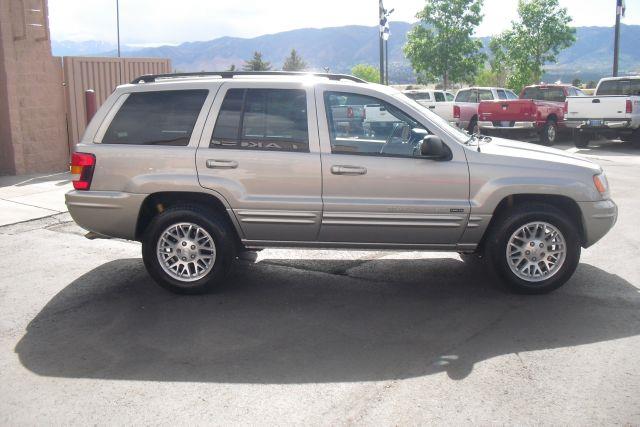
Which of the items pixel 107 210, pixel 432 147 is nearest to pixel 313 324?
pixel 432 147

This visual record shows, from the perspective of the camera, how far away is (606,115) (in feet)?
61.1

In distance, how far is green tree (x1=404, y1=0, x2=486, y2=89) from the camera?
120ft

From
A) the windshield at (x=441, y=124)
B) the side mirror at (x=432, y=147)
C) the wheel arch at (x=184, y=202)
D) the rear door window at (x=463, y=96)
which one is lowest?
the wheel arch at (x=184, y=202)

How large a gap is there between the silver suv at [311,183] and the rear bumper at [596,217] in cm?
1

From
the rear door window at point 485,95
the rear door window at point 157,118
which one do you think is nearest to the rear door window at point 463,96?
the rear door window at point 485,95

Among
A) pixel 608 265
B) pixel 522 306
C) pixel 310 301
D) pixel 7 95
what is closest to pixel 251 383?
pixel 310 301

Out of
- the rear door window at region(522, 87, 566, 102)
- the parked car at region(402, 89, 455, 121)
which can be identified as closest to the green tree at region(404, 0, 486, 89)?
the parked car at region(402, 89, 455, 121)

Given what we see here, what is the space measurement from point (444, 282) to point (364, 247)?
95 centimetres

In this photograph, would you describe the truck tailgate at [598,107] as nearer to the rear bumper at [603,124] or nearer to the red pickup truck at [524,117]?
the rear bumper at [603,124]

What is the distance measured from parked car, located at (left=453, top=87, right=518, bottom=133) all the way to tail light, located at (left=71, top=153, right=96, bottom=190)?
59.5 feet

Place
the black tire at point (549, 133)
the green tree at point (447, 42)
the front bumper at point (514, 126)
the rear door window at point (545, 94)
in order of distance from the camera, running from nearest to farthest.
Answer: the front bumper at point (514, 126), the black tire at point (549, 133), the rear door window at point (545, 94), the green tree at point (447, 42)

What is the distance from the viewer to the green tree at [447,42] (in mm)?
36469

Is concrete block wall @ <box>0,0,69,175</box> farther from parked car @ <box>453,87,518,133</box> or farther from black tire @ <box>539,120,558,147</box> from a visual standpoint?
black tire @ <box>539,120,558,147</box>

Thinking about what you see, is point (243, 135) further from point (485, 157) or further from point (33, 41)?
point (33, 41)
